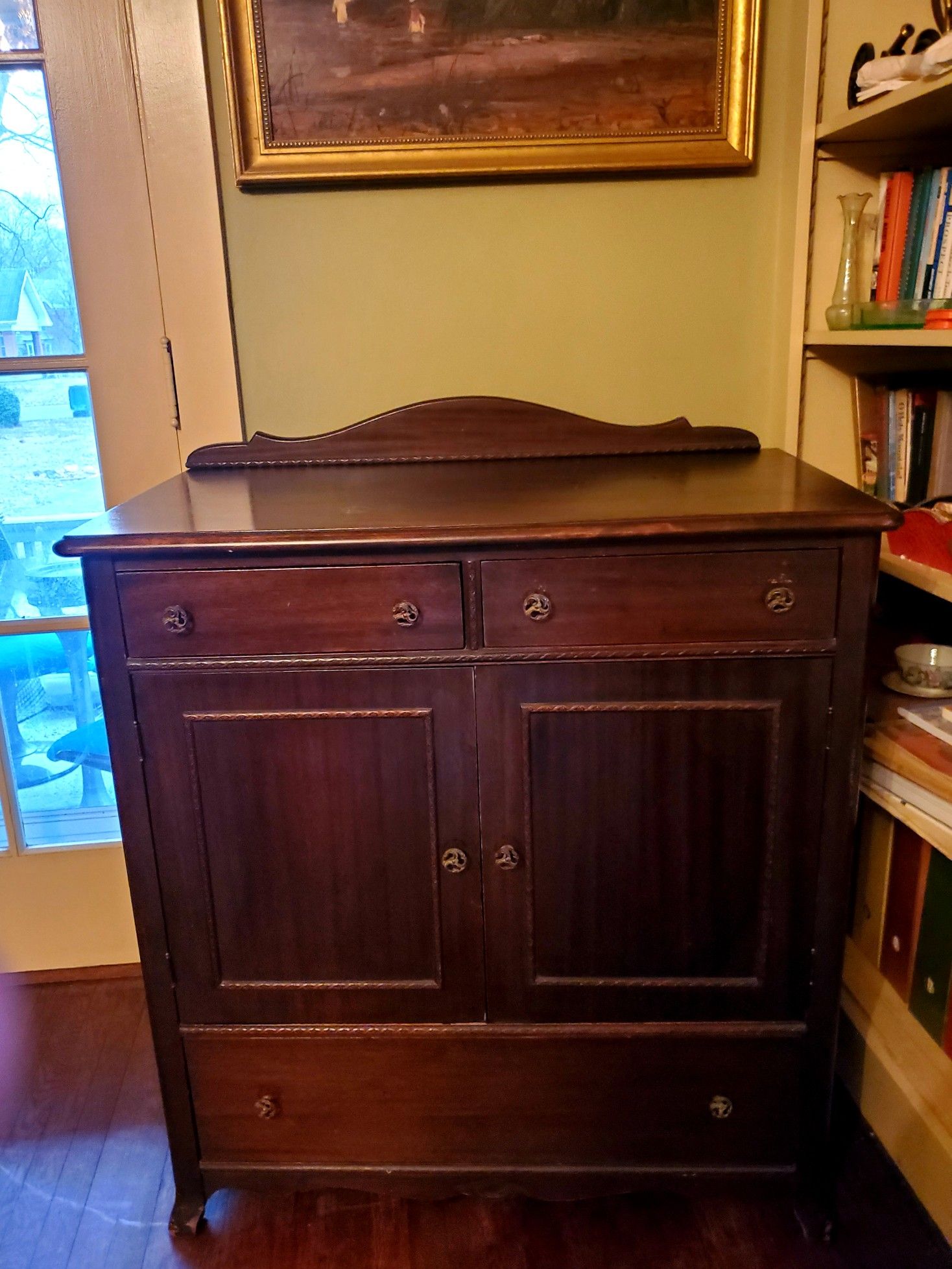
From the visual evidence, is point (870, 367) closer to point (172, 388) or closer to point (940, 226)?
point (940, 226)

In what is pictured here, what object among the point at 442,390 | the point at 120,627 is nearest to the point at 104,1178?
the point at 120,627

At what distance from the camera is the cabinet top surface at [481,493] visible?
1.05 metres

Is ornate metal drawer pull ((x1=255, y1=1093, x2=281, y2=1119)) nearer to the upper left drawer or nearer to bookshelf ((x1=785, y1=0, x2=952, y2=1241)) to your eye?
the upper left drawer

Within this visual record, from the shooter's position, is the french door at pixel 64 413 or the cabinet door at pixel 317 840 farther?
the french door at pixel 64 413

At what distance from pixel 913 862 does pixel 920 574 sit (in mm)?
427

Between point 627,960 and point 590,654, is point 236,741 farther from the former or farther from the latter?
point 627,960

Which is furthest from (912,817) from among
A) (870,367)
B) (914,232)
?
(914,232)

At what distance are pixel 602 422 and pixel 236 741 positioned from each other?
80 cm

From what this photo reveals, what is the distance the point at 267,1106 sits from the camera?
1.30 meters

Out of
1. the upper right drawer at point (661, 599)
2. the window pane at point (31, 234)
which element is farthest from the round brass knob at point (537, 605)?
the window pane at point (31, 234)

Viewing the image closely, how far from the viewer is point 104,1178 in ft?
4.77

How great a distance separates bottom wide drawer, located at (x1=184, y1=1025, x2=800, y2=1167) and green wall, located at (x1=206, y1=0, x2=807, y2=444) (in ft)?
3.29

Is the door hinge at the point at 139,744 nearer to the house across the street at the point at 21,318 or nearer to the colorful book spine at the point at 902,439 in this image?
the house across the street at the point at 21,318

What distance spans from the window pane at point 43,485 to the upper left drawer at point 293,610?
688mm
